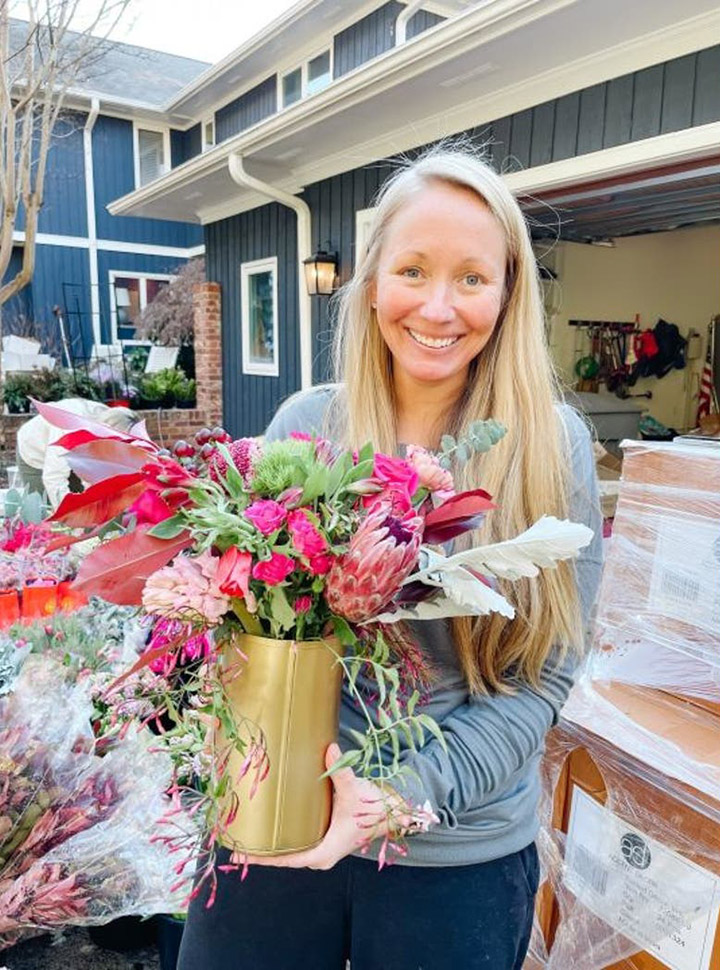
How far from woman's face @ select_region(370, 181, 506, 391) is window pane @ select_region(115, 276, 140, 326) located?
13837mm

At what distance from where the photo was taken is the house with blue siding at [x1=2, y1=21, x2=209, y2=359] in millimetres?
12430

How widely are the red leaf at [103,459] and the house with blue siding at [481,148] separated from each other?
2175mm

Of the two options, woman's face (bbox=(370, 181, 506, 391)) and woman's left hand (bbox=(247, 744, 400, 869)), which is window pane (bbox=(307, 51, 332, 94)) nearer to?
woman's face (bbox=(370, 181, 506, 391))

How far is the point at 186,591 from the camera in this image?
66cm

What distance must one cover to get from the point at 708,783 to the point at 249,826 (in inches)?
32.5

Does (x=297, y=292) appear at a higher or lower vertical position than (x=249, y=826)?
higher

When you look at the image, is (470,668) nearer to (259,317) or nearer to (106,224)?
(259,317)

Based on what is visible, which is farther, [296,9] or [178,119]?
[178,119]

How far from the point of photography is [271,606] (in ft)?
2.37

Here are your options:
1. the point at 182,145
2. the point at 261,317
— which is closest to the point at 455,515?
the point at 261,317

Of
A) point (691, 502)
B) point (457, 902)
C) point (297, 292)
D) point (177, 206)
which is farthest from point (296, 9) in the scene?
point (457, 902)

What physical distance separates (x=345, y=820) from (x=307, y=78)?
9.36m

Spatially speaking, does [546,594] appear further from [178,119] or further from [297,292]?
[178,119]

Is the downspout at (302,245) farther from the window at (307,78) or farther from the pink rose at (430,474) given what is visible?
the pink rose at (430,474)
